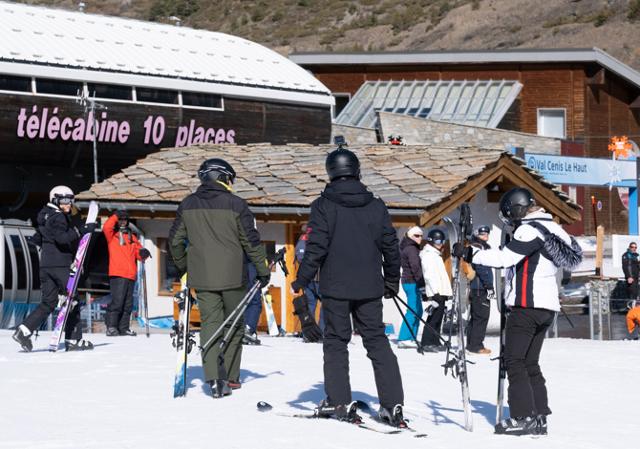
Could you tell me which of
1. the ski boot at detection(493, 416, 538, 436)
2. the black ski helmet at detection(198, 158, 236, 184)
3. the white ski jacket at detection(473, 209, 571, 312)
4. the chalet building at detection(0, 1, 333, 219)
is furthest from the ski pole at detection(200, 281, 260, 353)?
the chalet building at detection(0, 1, 333, 219)

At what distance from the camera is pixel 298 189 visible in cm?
2267

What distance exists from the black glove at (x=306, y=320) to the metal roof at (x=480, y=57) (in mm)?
33240

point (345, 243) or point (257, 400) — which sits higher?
point (345, 243)

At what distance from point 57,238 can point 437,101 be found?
118 ft

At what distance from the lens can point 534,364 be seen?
9516mm

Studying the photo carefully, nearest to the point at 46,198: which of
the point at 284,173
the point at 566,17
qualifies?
the point at 284,173

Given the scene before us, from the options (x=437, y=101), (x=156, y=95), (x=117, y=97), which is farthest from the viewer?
(x=437, y=101)

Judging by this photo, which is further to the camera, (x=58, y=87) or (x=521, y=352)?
(x=58, y=87)

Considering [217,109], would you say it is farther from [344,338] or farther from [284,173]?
[344,338]

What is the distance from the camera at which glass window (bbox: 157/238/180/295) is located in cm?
2367

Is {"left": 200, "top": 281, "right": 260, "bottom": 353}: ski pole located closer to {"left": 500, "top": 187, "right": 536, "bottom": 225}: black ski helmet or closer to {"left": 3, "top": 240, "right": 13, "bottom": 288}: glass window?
{"left": 500, "top": 187, "right": 536, "bottom": 225}: black ski helmet

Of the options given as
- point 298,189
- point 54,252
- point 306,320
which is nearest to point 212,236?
point 306,320

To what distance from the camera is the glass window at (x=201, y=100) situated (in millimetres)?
36438

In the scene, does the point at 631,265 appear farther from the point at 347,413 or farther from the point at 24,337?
the point at 347,413
